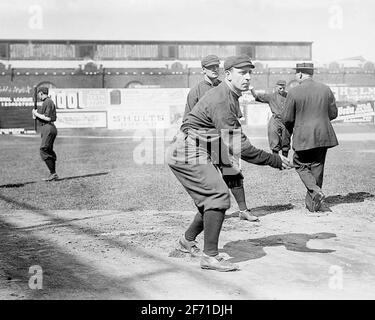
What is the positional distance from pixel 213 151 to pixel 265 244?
4.73ft

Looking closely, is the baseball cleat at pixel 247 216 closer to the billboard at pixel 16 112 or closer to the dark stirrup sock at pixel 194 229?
the dark stirrup sock at pixel 194 229

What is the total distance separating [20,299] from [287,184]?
7982 mm

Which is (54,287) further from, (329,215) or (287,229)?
(329,215)

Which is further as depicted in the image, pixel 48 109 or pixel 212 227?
pixel 48 109

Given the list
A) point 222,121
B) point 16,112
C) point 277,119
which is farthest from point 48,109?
point 16,112

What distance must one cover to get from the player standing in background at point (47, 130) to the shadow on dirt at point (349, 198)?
606 centimetres

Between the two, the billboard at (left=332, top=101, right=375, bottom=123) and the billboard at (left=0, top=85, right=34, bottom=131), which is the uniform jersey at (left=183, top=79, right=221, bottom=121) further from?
the billboard at (left=332, top=101, right=375, bottom=123)

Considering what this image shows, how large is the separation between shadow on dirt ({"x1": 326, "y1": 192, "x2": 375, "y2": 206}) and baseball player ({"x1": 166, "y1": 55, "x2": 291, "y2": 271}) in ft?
13.5

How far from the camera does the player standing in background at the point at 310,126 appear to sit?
27.6 feet

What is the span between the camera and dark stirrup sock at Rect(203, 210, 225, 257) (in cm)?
531

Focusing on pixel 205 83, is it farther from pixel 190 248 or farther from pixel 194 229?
pixel 190 248

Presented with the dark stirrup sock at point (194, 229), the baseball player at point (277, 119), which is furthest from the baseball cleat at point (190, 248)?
the baseball player at point (277, 119)

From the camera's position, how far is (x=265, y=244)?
641 cm
